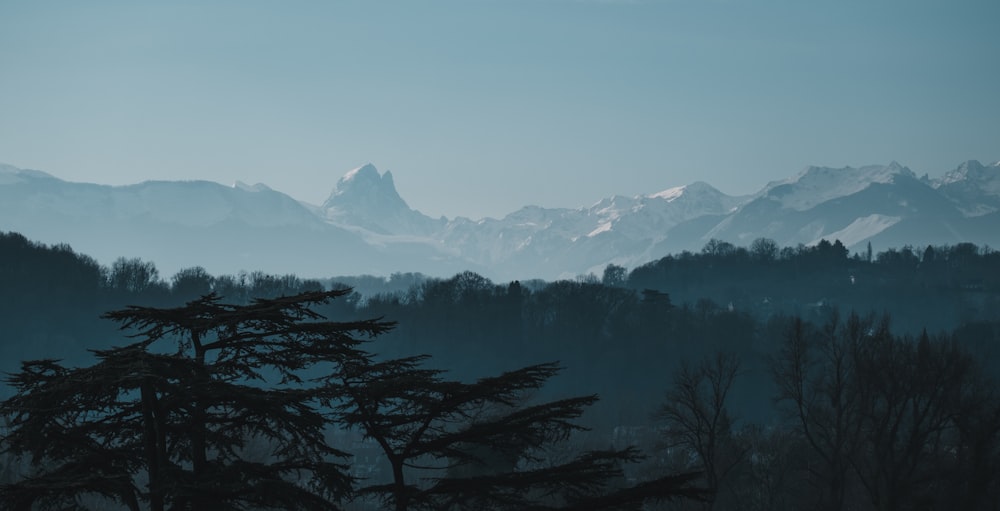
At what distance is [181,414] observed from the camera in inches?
671

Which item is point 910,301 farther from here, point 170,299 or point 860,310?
point 170,299

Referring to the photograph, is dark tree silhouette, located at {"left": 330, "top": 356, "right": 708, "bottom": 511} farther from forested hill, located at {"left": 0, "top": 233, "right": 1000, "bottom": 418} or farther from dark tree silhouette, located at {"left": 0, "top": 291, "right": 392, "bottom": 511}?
forested hill, located at {"left": 0, "top": 233, "right": 1000, "bottom": 418}

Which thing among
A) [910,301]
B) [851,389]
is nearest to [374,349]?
[851,389]

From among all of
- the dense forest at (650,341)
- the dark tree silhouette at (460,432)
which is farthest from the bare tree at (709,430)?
the dark tree silhouette at (460,432)

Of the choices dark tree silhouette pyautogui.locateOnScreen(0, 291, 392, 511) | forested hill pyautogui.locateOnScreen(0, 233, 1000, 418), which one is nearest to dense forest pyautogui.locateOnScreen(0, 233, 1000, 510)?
forested hill pyautogui.locateOnScreen(0, 233, 1000, 418)

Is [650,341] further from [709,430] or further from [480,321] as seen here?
[709,430]

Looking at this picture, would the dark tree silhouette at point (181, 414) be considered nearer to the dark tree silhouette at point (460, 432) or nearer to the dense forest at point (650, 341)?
the dark tree silhouette at point (460, 432)

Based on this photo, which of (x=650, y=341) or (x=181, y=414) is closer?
(x=181, y=414)

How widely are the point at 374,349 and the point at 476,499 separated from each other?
4118 inches

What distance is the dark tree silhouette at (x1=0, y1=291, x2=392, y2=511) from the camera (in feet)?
52.0

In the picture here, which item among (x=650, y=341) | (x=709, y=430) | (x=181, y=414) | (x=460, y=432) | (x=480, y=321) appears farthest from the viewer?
(x=480, y=321)

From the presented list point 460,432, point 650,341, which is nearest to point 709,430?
point 460,432

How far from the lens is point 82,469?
1681cm

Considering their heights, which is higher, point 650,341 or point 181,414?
point 181,414
